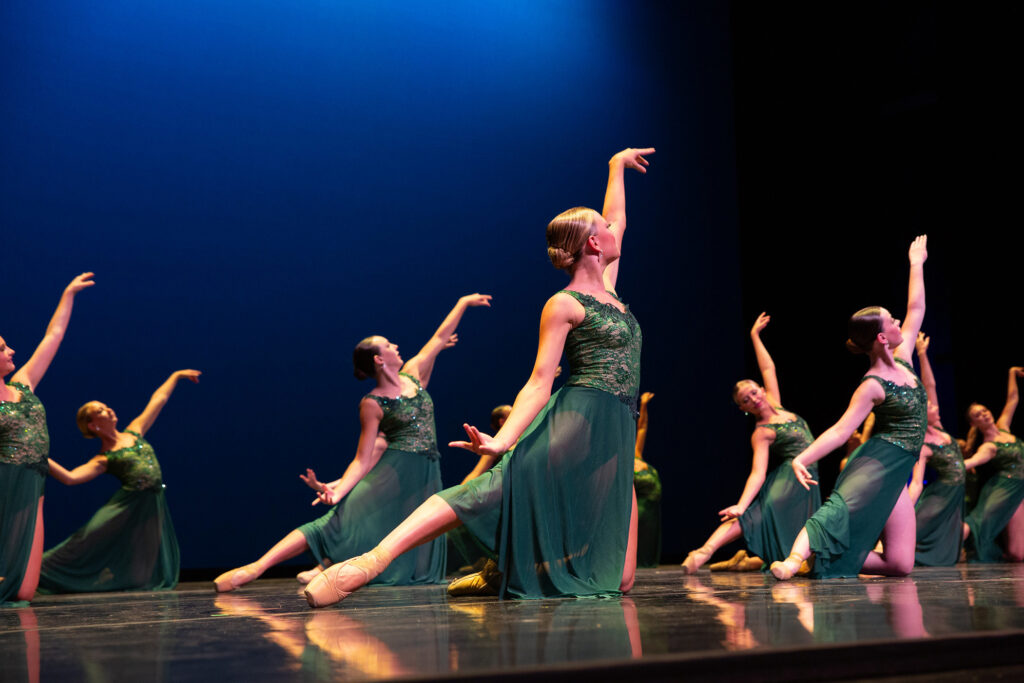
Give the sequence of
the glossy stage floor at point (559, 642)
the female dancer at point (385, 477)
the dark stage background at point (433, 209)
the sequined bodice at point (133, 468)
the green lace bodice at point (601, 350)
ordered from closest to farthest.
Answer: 1. the glossy stage floor at point (559, 642)
2. the green lace bodice at point (601, 350)
3. the female dancer at point (385, 477)
4. the sequined bodice at point (133, 468)
5. the dark stage background at point (433, 209)

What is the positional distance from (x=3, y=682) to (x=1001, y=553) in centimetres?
766

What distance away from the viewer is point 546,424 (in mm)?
3137

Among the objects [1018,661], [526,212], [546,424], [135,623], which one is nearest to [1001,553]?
[526,212]

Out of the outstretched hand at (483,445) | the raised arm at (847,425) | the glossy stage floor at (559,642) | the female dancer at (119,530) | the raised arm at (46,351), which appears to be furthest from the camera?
the female dancer at (119,530)

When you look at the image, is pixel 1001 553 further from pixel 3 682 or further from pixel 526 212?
pixel 3 682

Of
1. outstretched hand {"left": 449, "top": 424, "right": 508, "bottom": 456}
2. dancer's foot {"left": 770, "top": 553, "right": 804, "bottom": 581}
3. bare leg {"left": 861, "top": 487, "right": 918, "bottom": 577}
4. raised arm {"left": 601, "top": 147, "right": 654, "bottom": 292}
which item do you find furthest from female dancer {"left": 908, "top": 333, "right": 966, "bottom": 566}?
outstretched hand {"left": 449, "top": 424, "right": 508, "bottom": 456}

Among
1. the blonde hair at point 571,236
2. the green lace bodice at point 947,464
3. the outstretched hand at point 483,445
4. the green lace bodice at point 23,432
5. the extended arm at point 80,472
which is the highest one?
the blonde hair at point 571,236

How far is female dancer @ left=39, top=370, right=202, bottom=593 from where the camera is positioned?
5.98 metres

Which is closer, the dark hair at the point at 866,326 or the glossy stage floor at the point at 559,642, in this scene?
the glossy stage floor at the point at 559,642

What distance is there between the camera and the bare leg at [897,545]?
4.45 metres

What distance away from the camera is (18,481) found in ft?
15.9

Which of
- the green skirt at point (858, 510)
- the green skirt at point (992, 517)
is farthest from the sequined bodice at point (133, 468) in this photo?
the green skirt at point (992, 517)

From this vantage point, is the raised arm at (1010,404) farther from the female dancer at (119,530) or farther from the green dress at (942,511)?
the female dancer at (119,530)

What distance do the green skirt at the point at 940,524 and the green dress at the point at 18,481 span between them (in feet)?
17.4
